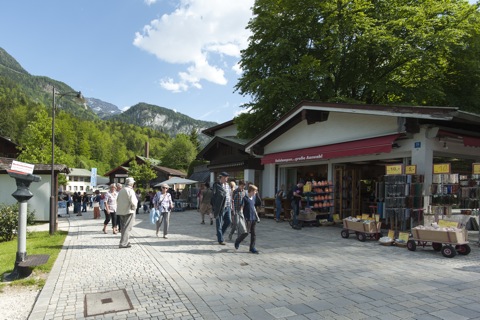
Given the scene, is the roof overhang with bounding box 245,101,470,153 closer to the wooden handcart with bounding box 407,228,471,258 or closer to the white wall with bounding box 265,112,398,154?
the white wall with bounding box 265,112,398,154

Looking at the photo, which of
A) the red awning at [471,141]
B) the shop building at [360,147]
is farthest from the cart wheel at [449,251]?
the red awning at [471,141]

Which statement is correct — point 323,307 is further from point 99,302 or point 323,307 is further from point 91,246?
point 91,246

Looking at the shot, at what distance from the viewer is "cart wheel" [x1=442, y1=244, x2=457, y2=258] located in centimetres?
738

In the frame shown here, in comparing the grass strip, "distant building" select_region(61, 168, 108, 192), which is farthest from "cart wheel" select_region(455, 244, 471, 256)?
"distant building" select_region(61, 168, 108, 192)

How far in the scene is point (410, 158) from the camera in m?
10.8

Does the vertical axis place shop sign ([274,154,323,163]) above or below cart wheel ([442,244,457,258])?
above

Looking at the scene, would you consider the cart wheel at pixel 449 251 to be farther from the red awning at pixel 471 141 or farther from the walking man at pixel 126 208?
the walking man at pixel 126 208

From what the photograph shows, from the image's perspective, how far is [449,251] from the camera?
7426 mm

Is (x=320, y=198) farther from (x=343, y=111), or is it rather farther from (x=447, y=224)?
(x=447, y=224)

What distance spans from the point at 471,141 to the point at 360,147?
10.4ft

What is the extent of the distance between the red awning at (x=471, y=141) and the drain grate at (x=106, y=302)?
400 inches

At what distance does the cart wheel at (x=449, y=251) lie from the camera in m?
7.38

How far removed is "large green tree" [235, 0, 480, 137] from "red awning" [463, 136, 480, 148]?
7622 mm

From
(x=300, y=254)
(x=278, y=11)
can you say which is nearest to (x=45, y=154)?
Result: (x=278, y=11)
